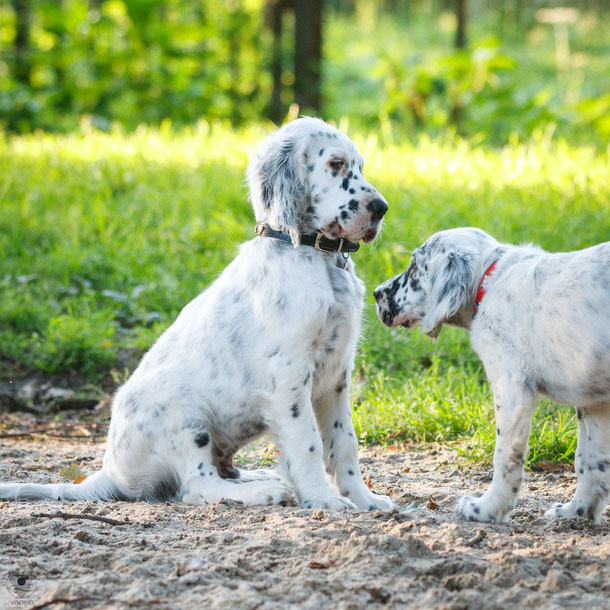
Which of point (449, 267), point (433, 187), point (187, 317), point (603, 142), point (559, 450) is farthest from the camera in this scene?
point (603, 142)

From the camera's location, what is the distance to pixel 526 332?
349cm

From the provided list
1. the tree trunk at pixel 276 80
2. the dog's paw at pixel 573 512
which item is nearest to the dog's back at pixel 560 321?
the dog's paw at pixel 573 512

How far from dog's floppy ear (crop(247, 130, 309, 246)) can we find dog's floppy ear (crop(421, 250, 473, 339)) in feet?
2.18

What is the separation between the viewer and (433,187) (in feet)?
27.9

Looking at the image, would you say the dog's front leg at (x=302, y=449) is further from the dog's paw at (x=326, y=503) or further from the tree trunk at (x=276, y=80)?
the tree trunk at (x=276, y=80)

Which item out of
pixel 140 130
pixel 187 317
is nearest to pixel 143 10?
pixel 140 130

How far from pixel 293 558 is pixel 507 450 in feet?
3.59

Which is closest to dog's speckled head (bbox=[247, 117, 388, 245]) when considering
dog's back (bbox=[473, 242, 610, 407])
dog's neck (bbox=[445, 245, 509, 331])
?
dog's neck (bbox=[445, 245, 509, 331])

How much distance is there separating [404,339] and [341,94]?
15.8m

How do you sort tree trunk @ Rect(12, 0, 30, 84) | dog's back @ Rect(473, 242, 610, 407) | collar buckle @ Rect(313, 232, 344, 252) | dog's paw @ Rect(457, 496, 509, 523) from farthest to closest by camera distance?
tree trunk @ Rect(12, 0, 30, 84) < collar buckle @ Rect(313, 232, 344, 252) < dog's paw @ Rect(457, 496, 509, 523) < dog's back @ Rect(473, 242, 610, 407)

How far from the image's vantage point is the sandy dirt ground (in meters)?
2.57

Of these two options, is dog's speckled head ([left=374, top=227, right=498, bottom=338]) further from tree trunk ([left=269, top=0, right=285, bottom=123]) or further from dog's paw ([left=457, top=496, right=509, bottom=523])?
tree trunk ([left=269, top=0, right=285, bottom=123])

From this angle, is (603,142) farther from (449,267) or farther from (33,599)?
(33,599)

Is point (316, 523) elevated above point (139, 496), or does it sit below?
above
